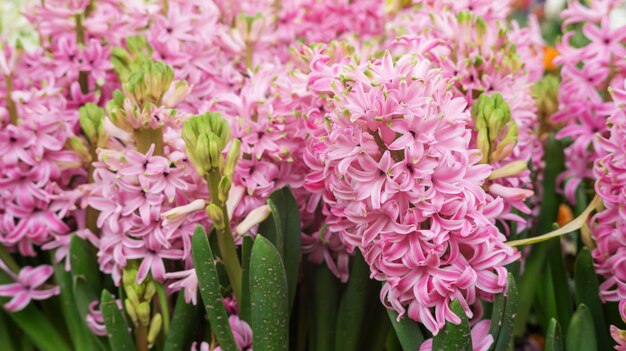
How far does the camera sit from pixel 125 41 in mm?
1077

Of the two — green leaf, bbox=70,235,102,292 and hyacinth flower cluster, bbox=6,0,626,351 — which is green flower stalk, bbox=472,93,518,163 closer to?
hyacinth flower cluster, bbox=6,0,626,351

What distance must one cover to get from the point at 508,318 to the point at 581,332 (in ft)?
0.36

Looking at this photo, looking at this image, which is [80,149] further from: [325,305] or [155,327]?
[325,305]

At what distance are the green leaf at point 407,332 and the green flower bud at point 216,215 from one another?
21 cm

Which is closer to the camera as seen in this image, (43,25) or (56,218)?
(56,218)

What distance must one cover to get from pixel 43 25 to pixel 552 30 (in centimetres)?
271

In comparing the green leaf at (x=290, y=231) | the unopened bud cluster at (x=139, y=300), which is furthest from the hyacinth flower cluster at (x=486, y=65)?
the unopened bud cluster at (x=139, y=300)

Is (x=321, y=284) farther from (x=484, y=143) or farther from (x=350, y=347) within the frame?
(x=484, y=143)

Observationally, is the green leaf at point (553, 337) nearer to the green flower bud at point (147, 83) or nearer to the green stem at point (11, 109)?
the green flower bud at point (147, 83)

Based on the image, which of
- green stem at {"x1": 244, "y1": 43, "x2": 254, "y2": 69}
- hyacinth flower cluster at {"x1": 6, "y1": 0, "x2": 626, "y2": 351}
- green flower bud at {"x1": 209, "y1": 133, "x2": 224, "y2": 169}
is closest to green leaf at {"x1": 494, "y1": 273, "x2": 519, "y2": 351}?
hyacinth flower cluster at {"x1": 6, "y1": 0, "x2": 626, "y2": 351}

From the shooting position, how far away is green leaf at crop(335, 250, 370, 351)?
2.74ft

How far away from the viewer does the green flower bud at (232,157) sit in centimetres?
77

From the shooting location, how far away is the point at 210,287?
2.45ft

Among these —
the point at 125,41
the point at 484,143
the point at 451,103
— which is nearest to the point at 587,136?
the point at 484,143
